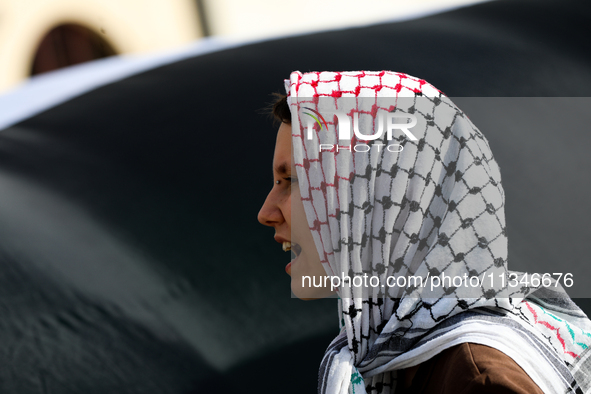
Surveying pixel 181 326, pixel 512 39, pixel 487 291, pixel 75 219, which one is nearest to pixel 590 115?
pixel 512 39

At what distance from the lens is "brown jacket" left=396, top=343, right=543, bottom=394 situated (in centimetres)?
33

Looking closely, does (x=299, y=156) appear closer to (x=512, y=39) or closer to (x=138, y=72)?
(x=138, y=72)

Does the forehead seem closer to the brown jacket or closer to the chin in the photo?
the chin

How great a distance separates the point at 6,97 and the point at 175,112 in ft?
1.73

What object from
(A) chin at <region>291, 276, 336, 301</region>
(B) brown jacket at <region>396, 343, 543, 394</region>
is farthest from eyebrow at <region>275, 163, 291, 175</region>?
(B) brown jacket at <region>396, 343, 543, 394</region>

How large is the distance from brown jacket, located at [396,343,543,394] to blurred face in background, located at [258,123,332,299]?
16 cm

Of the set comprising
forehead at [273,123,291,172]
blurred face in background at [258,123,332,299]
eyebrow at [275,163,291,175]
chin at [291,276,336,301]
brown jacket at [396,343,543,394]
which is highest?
forehead at [273,123,291,172]

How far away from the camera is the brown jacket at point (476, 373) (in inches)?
12.9

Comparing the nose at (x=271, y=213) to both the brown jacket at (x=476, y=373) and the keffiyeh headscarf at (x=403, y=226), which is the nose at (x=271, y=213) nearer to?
the keffiyeh headscarf at (x=403, y=226)

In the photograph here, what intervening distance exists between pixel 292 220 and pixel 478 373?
23 centimetres

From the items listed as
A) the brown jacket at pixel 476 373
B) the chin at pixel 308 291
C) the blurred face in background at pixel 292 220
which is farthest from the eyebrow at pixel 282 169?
the brown jacket at pixel 476 373

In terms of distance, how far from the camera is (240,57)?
3.93 ft

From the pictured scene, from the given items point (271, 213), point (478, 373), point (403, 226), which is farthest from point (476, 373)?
point (271, 213)

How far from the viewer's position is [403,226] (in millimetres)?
A: 436
